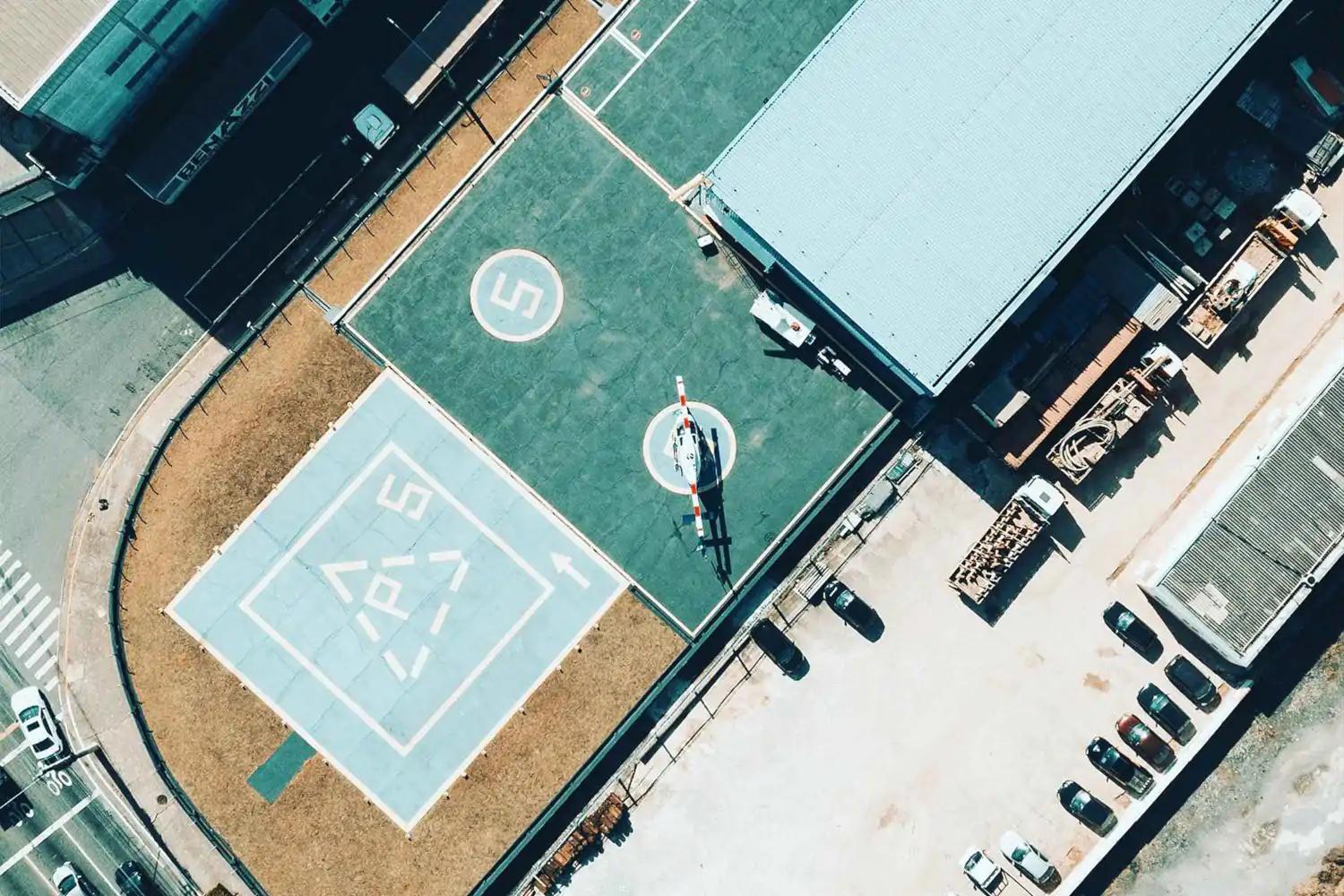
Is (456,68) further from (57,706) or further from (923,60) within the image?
(57,706)

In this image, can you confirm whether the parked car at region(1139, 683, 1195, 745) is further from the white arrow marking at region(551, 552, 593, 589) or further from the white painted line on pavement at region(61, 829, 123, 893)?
the white painted line on pavement at region(61, 829, 123, 893)

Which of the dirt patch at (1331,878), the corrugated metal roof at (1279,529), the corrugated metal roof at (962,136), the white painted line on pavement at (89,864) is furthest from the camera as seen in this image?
the white painted line on pavement at (89,864)

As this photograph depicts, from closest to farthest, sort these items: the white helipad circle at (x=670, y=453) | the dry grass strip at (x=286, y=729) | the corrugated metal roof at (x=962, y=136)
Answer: the corrugated metal roof at (x=962, y=136) < the dry grass strip at (x=286, y=729) < the white helipad circle at (x=670, y=453)

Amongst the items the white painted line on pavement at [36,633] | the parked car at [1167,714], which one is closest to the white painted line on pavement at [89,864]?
the white painted line on pavement at [36,633]

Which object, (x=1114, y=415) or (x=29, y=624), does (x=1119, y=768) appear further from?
(x=29, y=624)

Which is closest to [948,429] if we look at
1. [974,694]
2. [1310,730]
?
[974,694]

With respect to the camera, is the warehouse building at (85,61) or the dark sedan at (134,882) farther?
the dark sedan at (134,882)

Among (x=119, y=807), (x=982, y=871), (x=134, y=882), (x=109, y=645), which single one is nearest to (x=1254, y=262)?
(x=982, y=871)

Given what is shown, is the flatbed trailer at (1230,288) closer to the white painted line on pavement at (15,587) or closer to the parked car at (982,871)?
the parked car at (982,871)
